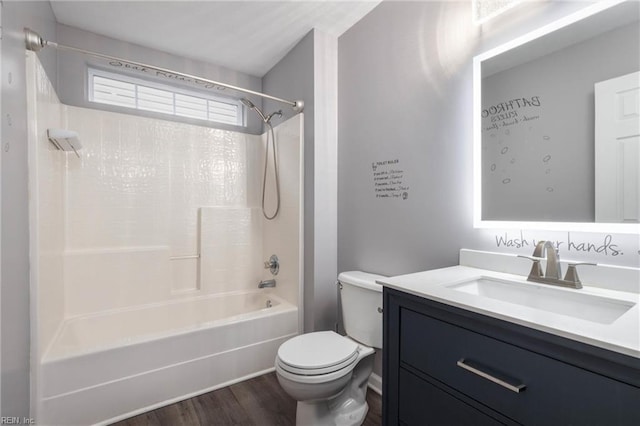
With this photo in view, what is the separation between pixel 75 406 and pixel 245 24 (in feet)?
8.36

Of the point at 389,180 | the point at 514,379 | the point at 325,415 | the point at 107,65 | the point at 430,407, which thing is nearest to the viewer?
the point at 514,379

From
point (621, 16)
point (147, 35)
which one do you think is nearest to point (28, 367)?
point (147, 35)

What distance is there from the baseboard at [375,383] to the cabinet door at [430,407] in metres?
0.90

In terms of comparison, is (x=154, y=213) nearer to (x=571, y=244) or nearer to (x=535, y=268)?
(x=535, y=268)

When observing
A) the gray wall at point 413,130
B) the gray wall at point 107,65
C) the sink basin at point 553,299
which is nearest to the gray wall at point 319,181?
the gray wall at point 413,130

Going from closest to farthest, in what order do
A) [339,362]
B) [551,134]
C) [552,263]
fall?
[552,263] < [551,134] < [339,362]

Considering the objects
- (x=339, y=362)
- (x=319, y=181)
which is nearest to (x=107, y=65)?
(x=319, y=181)

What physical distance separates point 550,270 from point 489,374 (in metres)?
0.53

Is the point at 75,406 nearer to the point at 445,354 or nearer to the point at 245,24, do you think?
the point at 445,354

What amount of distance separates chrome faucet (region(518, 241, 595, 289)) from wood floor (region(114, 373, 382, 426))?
1170mm

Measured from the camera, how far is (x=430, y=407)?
978 millimetres

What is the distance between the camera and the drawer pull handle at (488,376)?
2.47 feet

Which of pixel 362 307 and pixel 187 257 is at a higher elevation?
pixel 187 257

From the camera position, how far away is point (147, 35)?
2.31m
